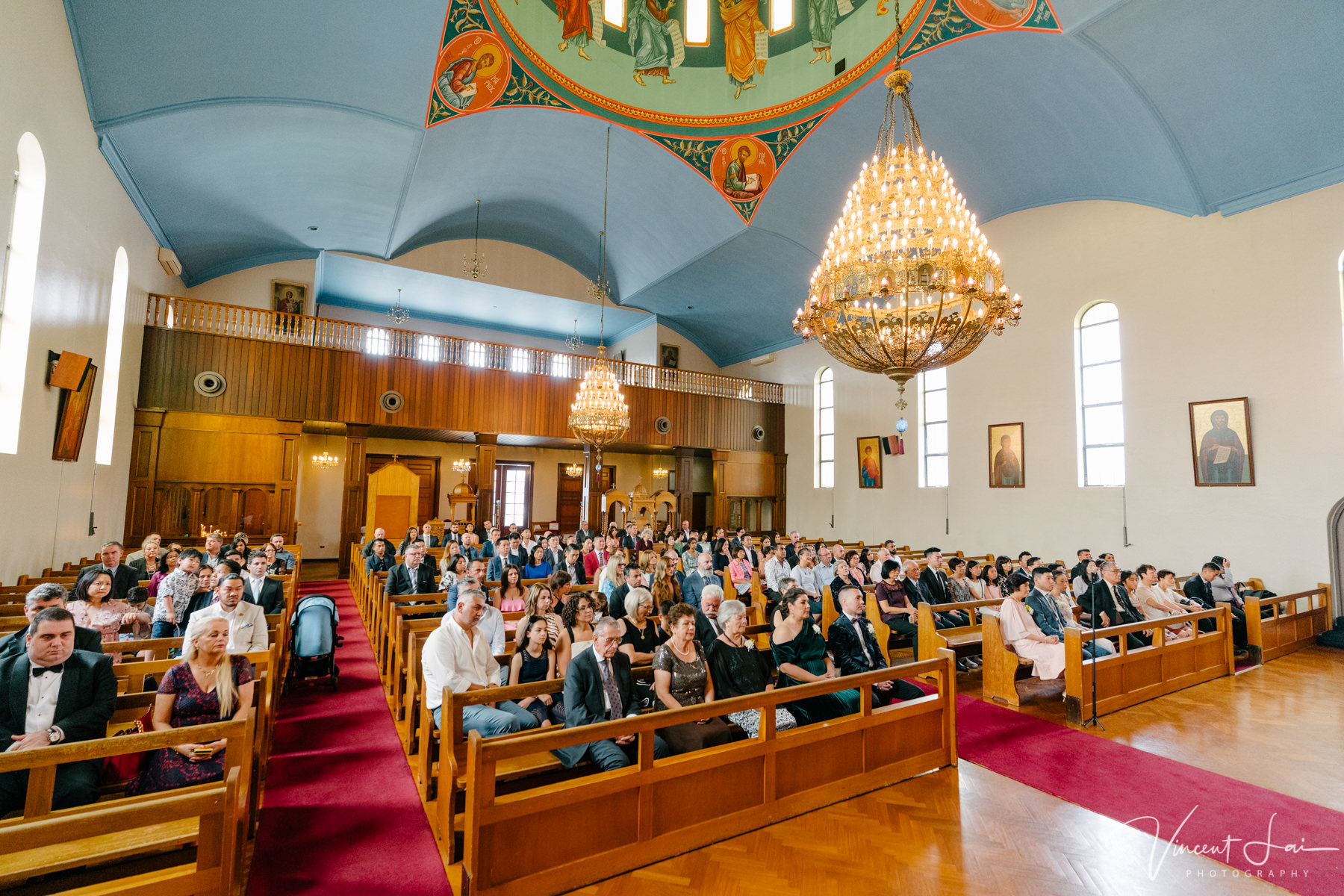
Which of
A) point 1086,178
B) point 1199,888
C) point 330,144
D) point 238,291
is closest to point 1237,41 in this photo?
point 1086,178

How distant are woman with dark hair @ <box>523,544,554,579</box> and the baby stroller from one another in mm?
3267

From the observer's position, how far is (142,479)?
10.2 metres

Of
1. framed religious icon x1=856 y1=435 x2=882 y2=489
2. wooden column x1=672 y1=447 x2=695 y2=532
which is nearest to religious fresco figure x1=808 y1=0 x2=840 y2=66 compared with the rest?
framed religious icon x1=856 y1=435 x2=882 y2=489

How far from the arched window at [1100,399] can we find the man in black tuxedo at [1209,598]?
117 inches

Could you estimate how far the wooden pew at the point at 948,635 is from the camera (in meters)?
5.84

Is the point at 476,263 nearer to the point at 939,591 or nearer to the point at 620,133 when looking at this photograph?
the point at 620,133

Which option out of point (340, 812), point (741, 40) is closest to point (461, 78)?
point (741, 40)

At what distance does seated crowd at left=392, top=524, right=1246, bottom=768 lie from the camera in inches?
139

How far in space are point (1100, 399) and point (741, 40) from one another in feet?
28.8

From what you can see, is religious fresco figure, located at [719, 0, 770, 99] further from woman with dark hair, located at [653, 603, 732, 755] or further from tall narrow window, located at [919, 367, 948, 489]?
woman with dark hair, located at [653, 603, 732, 755]

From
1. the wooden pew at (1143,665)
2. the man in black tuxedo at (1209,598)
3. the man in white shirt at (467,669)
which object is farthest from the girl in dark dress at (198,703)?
the man in black tuxedo at (1209,598)

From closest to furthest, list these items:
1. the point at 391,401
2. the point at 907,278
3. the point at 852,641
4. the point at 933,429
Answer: the point at 852,641 < the point at 907,278 < the point at 391,401 < the point at 933,429

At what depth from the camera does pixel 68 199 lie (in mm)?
6543

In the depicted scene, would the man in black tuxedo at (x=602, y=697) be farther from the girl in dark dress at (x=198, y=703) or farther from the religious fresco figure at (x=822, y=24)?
the religious fresco figure at (x=822, y=24)
